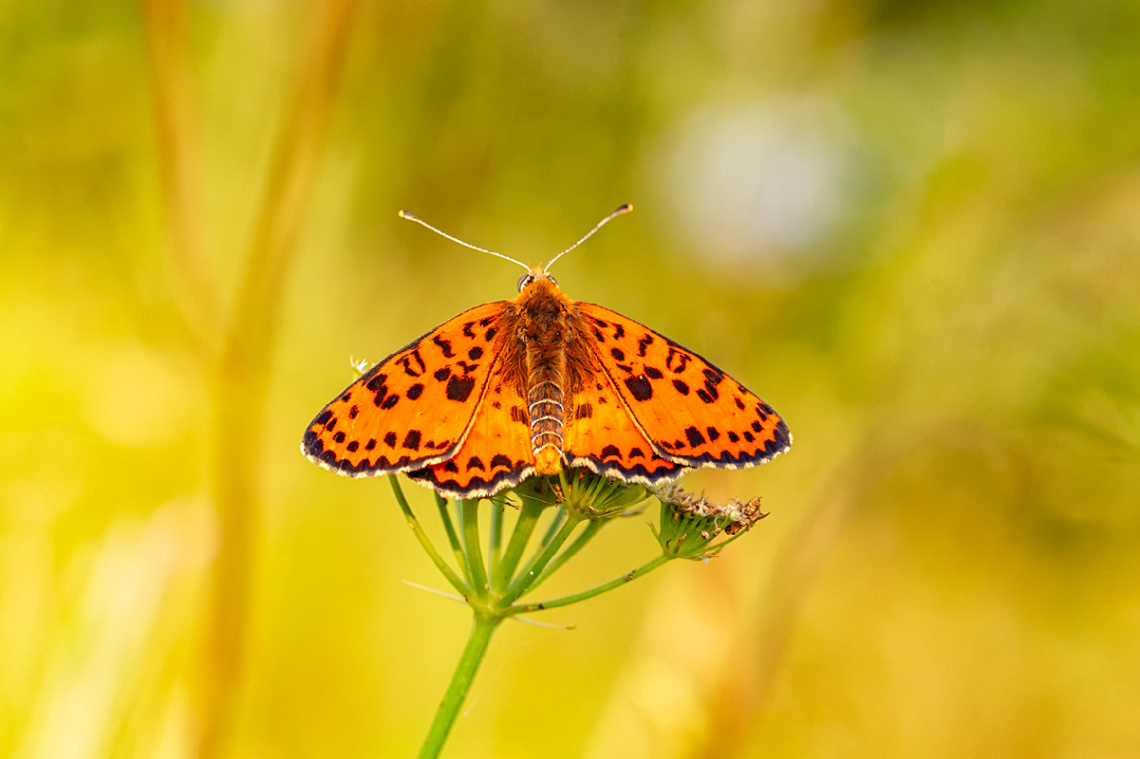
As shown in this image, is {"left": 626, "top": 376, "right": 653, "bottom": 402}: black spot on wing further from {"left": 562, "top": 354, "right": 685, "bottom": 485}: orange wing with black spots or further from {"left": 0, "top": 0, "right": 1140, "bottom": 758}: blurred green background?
{"left": 0, "top": 0, "right": 1140, "bottom": 758}: blurred green background

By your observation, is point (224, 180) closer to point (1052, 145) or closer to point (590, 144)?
point (590, 144)

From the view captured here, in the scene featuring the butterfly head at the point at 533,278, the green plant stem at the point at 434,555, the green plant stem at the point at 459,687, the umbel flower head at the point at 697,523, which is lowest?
the green plant stem at the point at 459,687

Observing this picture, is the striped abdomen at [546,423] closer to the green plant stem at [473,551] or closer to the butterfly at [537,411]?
the butterfly at [537,411]

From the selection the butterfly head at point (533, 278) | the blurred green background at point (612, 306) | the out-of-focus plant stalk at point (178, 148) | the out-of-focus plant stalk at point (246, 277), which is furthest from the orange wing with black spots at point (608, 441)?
the out-of-focus plant stalk at point (178, 148)

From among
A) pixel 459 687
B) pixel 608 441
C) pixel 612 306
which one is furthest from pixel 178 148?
pixel 612 306

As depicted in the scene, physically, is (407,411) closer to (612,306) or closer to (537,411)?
(537,411)

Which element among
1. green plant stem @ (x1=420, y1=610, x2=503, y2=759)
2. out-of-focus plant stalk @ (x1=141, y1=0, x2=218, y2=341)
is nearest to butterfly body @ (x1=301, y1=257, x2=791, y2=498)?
green plant stem @ (x1=420, y1=610, x2=503, y2=759)

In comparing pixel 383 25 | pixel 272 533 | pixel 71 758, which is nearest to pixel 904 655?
pixel 272 533
